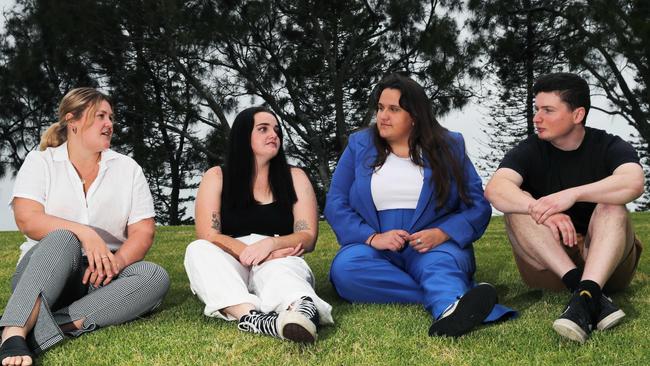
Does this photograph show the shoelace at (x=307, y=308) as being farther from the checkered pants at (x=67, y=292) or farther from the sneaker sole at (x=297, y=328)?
the checkered pants at (x=67, y=292)

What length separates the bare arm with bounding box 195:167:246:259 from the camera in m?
2.97

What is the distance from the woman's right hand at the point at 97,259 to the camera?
104 inches

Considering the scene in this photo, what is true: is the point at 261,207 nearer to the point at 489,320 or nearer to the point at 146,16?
the point at 489,320

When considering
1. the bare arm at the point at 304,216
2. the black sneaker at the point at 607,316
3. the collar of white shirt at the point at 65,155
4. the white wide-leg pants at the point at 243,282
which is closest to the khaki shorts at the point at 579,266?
the black sneaker at the point at 607,316

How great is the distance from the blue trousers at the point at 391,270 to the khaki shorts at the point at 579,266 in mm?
→ 298

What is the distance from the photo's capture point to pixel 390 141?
126 inches

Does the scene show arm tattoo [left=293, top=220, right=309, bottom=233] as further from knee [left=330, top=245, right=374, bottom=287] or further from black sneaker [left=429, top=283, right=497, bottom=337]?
black sneaker [left=429, top=283, right=497, bottom=337]

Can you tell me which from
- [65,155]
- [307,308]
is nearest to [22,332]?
[65,155]

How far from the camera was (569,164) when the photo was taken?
304 cm

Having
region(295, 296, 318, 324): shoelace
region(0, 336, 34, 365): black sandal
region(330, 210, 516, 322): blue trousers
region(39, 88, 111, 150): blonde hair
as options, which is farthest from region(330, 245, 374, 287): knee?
region(0, 336, 34, 365): black sandal

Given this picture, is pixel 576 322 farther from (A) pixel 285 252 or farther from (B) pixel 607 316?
(A) pixel 285 252

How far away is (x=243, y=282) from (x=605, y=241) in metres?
1.32

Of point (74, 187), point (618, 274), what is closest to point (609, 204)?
point (618, 274)

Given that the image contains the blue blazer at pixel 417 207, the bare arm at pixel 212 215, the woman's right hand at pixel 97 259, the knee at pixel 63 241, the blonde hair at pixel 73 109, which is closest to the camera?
the knee at pixel 63 241
